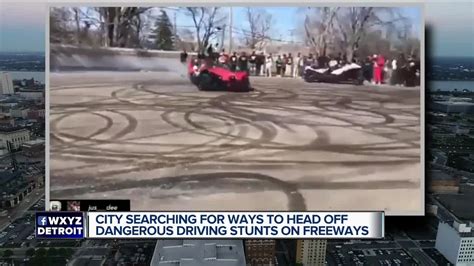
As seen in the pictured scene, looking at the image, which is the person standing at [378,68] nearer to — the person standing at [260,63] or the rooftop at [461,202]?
the person standing at [260,63]

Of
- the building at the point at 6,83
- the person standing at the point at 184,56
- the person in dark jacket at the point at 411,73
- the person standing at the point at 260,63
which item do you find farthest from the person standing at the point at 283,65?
the building at the point at 6,83

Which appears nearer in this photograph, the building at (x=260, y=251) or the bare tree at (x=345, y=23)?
the bare tree at (x=345, y=23)

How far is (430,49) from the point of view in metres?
2.42

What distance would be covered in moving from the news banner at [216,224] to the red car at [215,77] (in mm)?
684

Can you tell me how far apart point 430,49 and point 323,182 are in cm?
91

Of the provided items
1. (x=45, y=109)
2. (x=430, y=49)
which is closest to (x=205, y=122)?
(x=45, y=109)

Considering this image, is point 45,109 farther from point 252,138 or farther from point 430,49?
point 430,49

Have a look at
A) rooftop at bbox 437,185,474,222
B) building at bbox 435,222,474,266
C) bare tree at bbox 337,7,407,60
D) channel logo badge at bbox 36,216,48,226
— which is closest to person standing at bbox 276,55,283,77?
bare tree at bbox 337,7,407,60

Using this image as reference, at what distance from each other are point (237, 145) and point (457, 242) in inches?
52.7

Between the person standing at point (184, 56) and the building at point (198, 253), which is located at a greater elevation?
the person standing at point (184, 56)

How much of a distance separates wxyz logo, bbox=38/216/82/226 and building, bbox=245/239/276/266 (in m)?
0.92

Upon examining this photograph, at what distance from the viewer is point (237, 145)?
2.44 meters

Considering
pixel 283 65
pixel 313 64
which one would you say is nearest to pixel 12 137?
pixel 283 65

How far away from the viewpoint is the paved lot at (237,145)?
2.42 m
